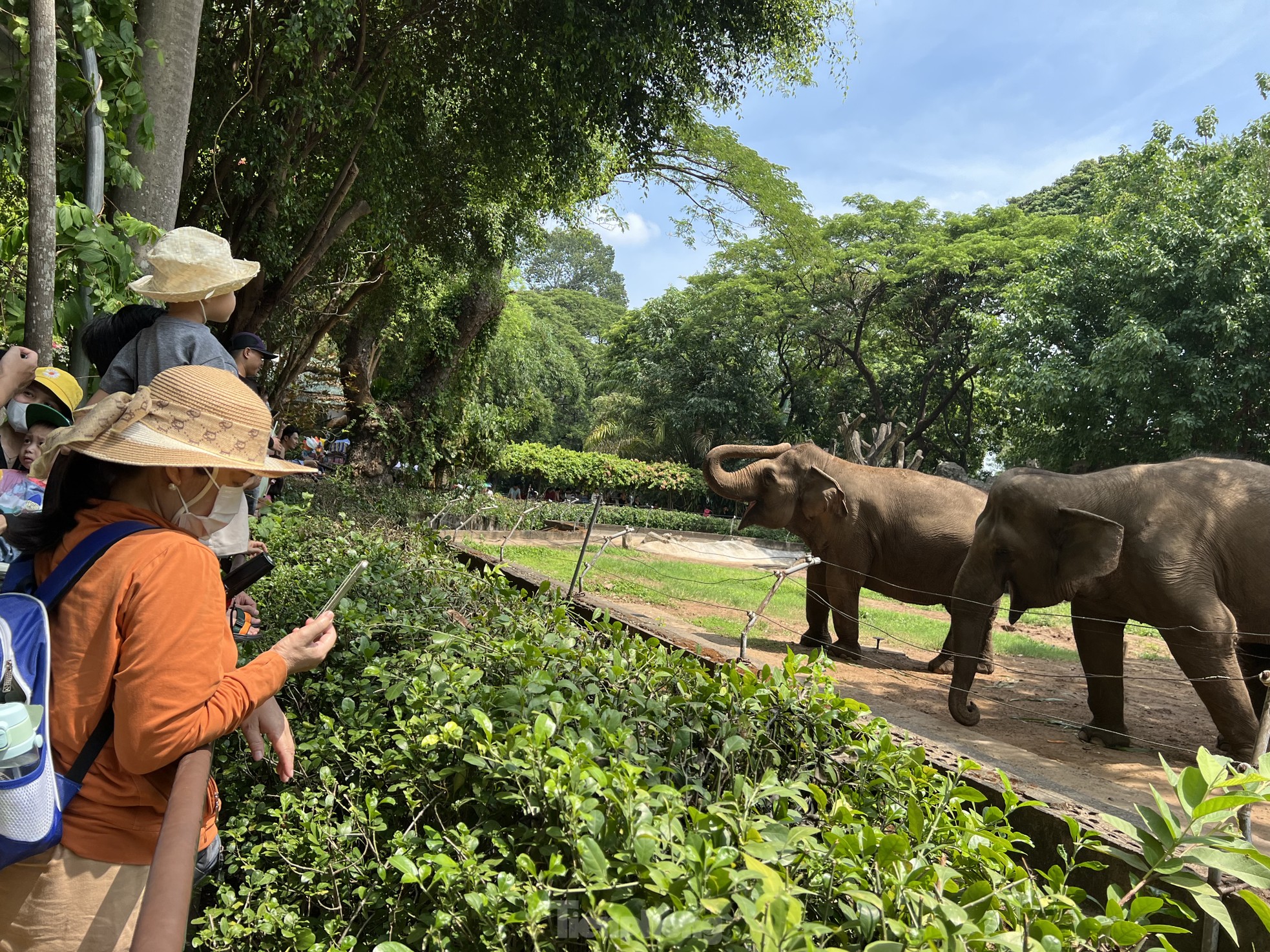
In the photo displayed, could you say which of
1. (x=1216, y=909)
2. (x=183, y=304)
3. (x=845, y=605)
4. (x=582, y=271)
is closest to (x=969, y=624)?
(x=845, y=605)

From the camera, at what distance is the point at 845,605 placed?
9.46 meters

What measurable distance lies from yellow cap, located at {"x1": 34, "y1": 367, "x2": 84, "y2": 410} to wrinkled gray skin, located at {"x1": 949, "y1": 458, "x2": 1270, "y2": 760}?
241 inches

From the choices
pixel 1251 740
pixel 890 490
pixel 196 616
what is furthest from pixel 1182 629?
pixel 196 616

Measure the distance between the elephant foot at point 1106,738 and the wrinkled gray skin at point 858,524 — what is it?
2.35 m

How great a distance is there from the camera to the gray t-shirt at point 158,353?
10.6 feet

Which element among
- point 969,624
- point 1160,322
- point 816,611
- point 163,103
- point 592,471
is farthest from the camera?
point 592,471

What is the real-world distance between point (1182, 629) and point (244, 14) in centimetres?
894

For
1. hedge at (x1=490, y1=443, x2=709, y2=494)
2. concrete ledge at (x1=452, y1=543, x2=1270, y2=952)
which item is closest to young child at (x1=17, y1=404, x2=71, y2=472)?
concrete ledge at (x1=452, y1=543, x2=1270, y2=952)

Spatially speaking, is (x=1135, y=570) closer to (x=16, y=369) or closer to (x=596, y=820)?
(x=596, y=820)

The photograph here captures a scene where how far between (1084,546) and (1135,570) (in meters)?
0.37

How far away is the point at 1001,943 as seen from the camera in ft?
4.60

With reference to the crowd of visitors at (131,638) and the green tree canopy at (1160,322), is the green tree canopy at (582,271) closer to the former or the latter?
the green tree canopy at (1160,322)

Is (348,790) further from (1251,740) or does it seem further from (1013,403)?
(1013,403)

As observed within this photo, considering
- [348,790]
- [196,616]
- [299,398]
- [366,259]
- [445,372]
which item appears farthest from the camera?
[299,398]
